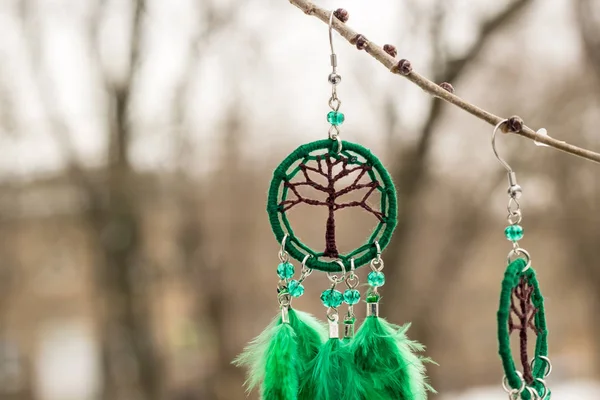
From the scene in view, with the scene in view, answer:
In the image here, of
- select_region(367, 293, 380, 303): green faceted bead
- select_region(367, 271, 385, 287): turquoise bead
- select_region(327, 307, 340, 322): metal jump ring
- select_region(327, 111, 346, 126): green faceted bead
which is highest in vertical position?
select_region(327, 111, 346, 126): green faceted bead

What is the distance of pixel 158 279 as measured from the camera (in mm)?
3078

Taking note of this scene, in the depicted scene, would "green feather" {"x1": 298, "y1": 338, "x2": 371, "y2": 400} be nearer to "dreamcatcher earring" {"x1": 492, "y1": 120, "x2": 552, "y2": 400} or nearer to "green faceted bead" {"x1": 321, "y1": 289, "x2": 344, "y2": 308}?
"green faceted bead" {"x1": 321, "y1": 289, "x2": 344, "y2": 308}

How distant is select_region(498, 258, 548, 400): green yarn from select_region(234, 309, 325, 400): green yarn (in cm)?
22

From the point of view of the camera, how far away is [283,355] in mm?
710

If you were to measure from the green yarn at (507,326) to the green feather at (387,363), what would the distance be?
0.11m

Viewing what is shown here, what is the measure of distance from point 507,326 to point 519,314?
0.04 m

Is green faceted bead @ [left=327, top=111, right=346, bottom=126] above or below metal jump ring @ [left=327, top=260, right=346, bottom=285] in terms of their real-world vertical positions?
above

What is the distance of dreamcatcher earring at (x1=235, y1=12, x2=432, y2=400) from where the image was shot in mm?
694

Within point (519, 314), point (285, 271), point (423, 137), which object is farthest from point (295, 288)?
point (423, 137)

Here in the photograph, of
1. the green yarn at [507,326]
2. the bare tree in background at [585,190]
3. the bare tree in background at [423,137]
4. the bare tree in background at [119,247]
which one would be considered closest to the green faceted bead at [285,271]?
the green yarn at [507,326]

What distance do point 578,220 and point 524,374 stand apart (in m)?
2.63

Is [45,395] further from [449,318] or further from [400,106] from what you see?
[400,106]

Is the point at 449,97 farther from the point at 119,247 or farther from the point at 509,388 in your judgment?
the point at 119,247

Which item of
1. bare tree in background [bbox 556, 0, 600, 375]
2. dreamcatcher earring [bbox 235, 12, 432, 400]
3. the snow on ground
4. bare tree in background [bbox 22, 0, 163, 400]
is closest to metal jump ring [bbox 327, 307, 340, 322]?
dreamcatcher earring [bbox 235, 12, 432, 400]
